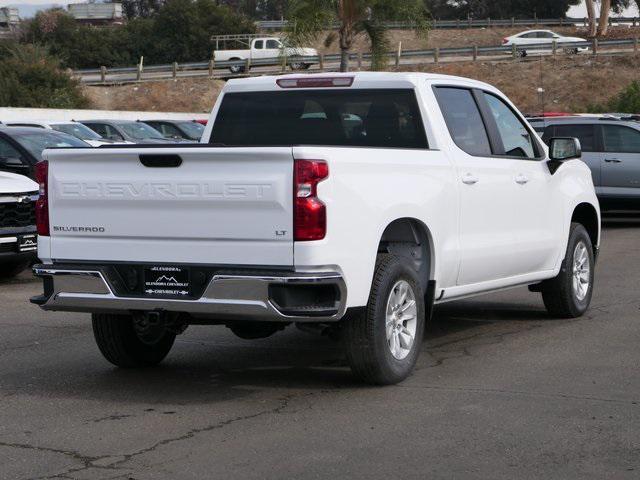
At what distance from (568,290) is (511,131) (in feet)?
5.16

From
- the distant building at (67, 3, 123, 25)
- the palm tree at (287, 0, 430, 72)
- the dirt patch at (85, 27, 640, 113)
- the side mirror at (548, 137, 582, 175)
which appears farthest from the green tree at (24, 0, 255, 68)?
the side mirror at (548, 137, 582, 175)

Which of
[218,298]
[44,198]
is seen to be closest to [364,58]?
[44,198]

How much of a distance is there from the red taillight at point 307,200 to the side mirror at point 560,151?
12.6 feet

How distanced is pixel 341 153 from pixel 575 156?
3.86m

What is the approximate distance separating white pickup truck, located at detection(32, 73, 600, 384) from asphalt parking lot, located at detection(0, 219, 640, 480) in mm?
420

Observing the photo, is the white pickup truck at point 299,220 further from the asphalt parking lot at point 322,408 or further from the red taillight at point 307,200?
the asphalt parking lot at point 322,408

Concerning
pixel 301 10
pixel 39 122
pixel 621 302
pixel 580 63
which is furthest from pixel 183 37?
pixel 621 302

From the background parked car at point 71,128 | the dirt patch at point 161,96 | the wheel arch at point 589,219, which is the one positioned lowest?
the dirt patch at point 161,96

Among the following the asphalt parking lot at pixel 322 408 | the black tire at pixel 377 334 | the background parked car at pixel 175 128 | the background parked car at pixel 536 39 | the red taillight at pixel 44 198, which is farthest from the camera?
the background parked car at pixel 536 39

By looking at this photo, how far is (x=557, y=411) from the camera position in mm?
7305

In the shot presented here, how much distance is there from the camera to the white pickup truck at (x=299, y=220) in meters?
7.28

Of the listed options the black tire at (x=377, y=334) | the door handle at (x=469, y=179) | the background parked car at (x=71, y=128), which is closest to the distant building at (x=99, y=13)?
the background parked car at (x=71, y=128)

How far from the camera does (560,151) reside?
1055cm

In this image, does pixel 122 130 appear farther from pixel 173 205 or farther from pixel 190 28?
pixel 190 28
